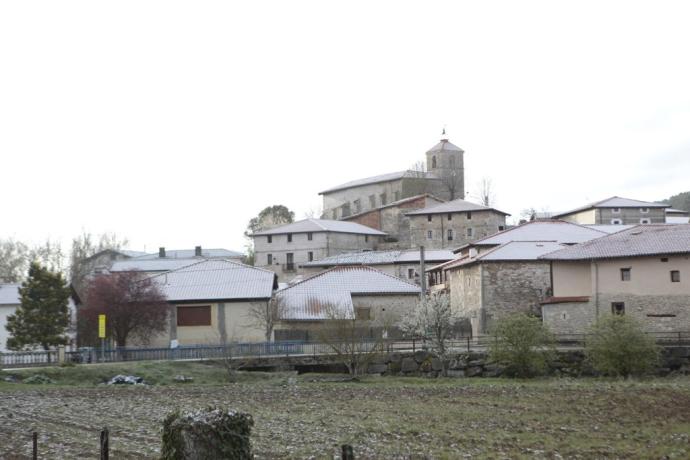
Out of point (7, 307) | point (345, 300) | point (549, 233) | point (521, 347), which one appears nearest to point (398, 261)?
point (549, 233)

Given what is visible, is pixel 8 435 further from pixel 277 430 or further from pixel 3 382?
pixel 3 382

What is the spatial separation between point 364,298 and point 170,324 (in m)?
12.4

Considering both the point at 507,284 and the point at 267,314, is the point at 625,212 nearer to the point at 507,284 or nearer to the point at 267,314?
the point at 507,284

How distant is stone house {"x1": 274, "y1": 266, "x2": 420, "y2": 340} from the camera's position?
49812 mm

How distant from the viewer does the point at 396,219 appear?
101375mm

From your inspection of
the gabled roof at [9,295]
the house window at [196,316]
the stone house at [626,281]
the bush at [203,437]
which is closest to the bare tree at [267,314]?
the house window at [196,316]

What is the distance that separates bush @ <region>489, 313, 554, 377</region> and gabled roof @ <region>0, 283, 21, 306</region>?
3025cm

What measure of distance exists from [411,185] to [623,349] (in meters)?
77.3

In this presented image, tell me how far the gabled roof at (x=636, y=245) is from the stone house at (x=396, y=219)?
163 feet

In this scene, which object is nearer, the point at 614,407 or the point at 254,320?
the point at 614,407

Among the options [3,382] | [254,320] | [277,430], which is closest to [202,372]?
[3,382]

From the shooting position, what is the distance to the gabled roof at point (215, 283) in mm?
50125

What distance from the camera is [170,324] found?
1966 inches

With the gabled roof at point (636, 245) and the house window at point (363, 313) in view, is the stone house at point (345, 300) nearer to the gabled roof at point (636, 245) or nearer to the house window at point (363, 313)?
the house window at point (363, 313)
